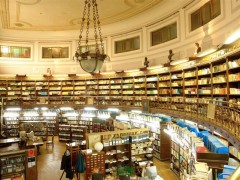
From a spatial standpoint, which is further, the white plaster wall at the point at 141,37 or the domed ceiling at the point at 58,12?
the domed ceiling at the point at 58,12

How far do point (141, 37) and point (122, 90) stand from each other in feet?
11.2

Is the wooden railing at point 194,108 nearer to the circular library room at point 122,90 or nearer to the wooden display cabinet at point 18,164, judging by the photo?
the circular library room at point 122,90

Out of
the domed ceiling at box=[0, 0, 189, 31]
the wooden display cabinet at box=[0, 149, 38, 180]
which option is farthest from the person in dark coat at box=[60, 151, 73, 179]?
the domed ceiling at box=[0, 0, 189, 31]

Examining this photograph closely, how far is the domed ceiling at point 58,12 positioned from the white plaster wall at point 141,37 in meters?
0.58

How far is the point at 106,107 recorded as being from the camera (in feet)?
43.0

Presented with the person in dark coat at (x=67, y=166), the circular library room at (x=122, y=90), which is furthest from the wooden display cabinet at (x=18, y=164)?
the person in dark coat at (x=67, y=166)

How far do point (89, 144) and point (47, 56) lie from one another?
10.1 metres

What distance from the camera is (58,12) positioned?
1230 centimetres

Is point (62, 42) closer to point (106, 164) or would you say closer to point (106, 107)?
point (106, 107)

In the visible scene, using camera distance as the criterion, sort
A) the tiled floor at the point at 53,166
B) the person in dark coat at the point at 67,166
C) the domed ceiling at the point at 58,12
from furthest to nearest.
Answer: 1. the domed ceiling at the point at 58,12
2. the tiled floor at the point at 53,166
3. the person in dark coat at the point at 67,166

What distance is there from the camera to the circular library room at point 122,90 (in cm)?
612

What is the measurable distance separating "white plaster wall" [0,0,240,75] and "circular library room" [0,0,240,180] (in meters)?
0.06

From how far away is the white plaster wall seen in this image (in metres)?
7.26

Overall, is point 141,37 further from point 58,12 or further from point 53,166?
point 53,166
